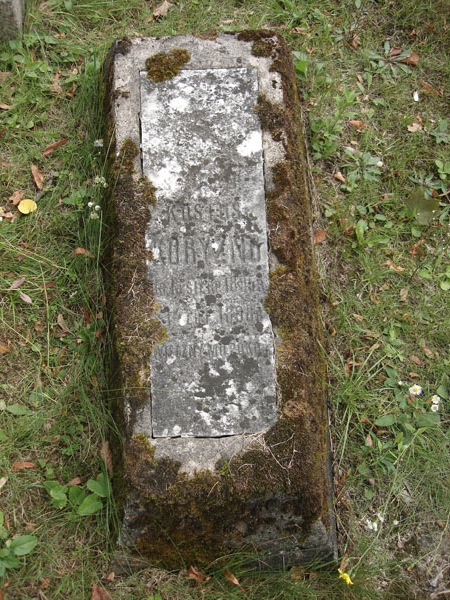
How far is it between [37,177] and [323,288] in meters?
1.77

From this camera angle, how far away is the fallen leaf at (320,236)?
3.98 meters

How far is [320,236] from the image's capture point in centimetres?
400

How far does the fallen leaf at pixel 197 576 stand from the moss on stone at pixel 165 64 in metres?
2.38

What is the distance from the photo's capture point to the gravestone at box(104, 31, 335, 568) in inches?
115

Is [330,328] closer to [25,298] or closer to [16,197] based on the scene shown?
[25,298]

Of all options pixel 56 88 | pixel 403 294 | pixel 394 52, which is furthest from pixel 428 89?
pixel 56 88

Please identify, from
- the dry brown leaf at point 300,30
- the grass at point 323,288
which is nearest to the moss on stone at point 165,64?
Result: the grass at point 323,288

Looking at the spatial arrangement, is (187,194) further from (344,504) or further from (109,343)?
(344,504)

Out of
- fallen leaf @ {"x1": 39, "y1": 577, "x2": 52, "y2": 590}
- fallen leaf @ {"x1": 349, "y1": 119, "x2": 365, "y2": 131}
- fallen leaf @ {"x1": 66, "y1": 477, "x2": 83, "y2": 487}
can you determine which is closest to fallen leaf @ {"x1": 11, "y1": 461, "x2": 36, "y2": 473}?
fallen leaf @ {"x1": 66, "y1": 477, "x2": 83, "y2": 487}

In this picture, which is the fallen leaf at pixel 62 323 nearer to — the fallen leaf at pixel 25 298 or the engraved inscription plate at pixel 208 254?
the fallen leaf at pixel 25 298

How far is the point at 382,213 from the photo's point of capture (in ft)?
13.5

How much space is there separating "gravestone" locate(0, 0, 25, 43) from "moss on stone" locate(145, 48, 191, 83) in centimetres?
116

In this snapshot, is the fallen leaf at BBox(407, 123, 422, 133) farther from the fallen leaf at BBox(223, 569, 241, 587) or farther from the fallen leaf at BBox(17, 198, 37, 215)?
the fallen leaf at BBox(223, 569, 241, 587)

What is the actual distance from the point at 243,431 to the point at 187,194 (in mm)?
1145
